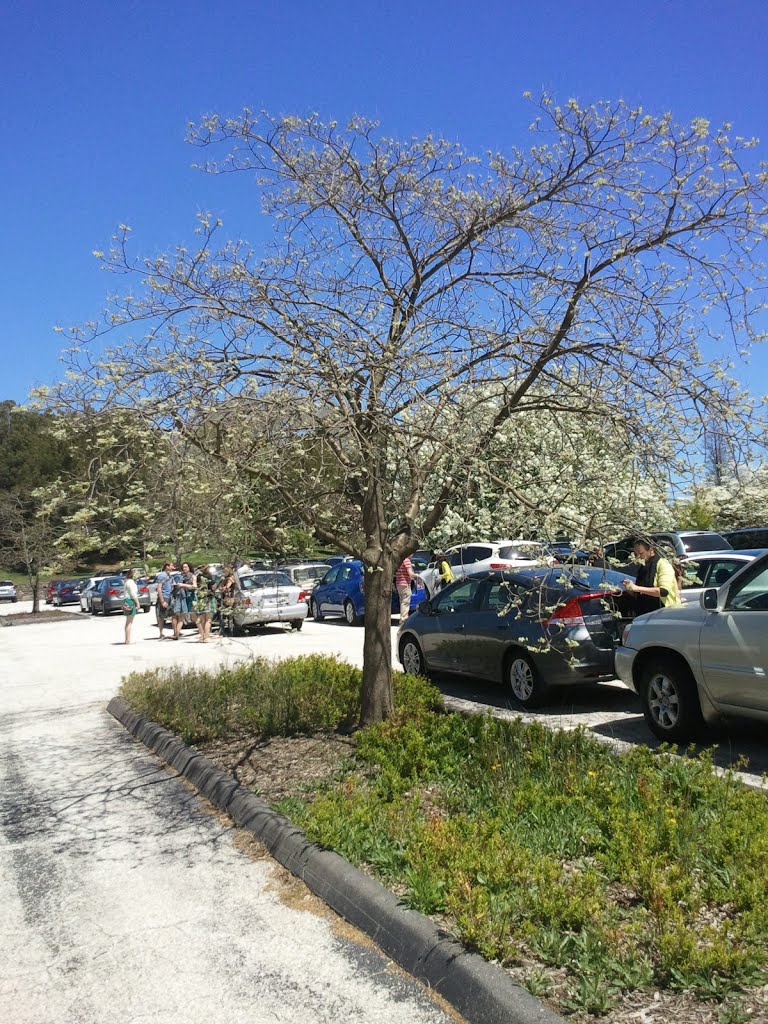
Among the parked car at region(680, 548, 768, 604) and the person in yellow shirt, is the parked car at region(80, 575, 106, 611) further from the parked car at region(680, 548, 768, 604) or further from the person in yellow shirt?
the person in yellow shirt

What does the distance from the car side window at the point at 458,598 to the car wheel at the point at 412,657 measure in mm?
693

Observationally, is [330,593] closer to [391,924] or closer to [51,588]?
[391,924]

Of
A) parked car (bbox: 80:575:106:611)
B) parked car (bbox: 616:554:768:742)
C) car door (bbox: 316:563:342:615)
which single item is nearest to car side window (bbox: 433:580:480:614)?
parked car (bbox: 616:554:768:742)

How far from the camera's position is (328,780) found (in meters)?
6.62

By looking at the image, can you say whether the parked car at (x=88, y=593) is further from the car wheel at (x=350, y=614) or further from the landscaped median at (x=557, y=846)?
the landscaped median at (x=557, y=846)

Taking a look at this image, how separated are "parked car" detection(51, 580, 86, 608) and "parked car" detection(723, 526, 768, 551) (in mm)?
40018

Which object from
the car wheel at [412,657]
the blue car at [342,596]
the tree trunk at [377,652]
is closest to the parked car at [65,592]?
the blue car at [342,596]

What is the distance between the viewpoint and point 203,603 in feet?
24.6

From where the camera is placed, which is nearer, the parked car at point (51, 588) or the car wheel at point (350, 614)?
the car wheel at point (350, 614)

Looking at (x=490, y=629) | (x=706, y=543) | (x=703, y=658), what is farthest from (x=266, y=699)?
(x=706, y=543)

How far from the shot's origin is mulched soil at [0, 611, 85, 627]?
36312 millimetres

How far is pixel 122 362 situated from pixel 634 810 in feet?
14.3

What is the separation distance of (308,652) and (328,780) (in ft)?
32.7

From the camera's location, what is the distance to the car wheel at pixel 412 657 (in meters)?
12.1
